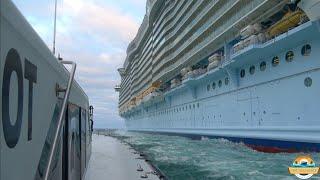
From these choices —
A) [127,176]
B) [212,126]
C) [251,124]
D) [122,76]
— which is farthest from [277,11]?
[122,76]

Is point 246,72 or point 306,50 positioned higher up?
point 306,50

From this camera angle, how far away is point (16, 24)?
6.72ft

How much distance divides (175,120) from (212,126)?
15.6 metres

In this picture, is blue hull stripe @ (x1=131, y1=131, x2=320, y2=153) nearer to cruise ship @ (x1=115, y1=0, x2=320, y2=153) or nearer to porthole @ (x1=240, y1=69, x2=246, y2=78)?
cruise ship @ (x1=115, y1=0, x2=320, y2=153)

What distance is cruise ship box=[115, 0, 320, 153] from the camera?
17750mm

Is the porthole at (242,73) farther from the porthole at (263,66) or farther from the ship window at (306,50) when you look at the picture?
the ship window at (306,50)

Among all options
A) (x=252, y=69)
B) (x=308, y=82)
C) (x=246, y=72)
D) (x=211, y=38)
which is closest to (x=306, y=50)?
(x=308, y=82)

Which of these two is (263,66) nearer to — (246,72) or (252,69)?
(252,69)

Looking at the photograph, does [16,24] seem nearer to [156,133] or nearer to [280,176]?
[280,176]

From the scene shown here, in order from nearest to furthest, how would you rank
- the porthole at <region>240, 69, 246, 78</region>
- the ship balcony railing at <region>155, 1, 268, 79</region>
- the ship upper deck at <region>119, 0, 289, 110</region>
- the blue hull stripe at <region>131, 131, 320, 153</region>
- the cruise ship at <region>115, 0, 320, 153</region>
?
the blue hull stripe at <region>131, 131, 320, 153</region> < the cruise ship at <region>115, 0, 320, 153</region> < the porthole at <region>240, 69, 246, 78</region> < the ship balcony railing at <region>155, 1, 268, 79</region> < the ship upper deck at <region>119, 0, 289, 110</region>

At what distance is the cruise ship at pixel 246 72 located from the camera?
17.8 metres

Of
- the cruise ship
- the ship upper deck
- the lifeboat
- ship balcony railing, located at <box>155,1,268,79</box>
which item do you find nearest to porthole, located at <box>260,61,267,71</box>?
the cruise ship

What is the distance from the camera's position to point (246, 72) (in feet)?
82.0

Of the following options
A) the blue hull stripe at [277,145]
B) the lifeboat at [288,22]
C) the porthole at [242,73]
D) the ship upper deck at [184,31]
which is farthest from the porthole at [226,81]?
the lifeboat at [288,22]
